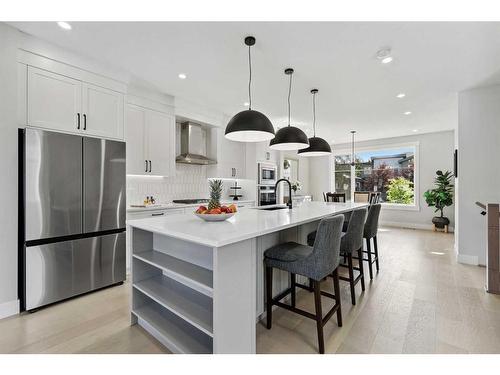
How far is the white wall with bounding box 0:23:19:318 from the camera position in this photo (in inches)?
83.6

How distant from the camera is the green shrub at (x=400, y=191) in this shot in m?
6.78

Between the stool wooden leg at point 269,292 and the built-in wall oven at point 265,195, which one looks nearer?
the stool wooden leg at point 269,292

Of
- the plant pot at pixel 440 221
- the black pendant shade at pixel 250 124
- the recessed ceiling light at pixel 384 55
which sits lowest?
the plant pot at pixel 440 221

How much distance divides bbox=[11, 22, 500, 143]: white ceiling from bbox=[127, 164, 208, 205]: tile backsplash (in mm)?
1370

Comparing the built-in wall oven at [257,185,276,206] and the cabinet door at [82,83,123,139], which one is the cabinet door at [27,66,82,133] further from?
the built-in wall oven at [257,185,276,206]

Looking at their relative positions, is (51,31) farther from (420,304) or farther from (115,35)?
(420,304)

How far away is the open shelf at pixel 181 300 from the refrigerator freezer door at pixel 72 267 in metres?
0.99

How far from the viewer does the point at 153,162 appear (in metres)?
3.69

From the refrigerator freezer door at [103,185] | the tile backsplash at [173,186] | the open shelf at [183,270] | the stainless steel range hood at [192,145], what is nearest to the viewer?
the open shelf at [183,270]

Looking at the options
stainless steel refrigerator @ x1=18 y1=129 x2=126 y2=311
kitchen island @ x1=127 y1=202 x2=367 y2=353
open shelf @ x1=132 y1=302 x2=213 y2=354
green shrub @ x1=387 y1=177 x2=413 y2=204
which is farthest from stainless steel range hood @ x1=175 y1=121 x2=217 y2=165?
green shrub @ x1=387 y1=177 x2=413 y2=204

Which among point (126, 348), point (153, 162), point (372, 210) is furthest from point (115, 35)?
point (372, 210)

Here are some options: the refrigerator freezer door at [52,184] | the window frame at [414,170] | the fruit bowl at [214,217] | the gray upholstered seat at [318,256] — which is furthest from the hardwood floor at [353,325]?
the window frame at [414,170]

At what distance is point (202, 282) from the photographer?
146 cm

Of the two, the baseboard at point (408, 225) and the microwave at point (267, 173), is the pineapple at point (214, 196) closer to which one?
the microwave at point (267, 173)
